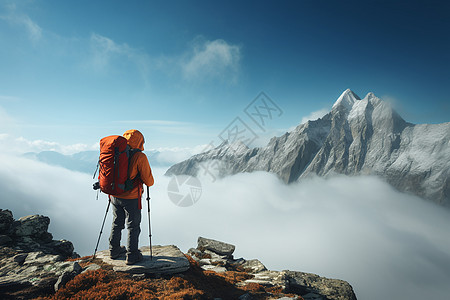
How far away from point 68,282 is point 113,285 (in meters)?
1.53

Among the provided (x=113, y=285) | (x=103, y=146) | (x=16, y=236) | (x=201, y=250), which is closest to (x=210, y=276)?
(x=113, y=285)

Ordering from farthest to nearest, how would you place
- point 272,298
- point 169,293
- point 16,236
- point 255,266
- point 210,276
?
point 255,266, point 16,236, point 210,276, point 272,298, point 169,293

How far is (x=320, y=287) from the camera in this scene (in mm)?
13398

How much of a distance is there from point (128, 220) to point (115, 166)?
101 inches

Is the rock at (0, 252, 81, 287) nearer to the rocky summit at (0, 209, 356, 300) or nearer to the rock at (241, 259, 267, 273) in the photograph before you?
the rocky summit at (0, 209, 356, 300)

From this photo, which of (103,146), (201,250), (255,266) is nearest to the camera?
(103,146)

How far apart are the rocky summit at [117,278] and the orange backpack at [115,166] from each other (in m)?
3.38

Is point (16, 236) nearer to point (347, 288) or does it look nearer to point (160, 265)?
point (160, 265)

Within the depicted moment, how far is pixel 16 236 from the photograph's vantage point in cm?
1458

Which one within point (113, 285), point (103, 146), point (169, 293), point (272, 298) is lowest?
point (272, 298)

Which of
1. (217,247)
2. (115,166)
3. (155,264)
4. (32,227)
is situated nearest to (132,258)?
(155,264)

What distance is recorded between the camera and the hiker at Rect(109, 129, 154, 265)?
8953 millimetres

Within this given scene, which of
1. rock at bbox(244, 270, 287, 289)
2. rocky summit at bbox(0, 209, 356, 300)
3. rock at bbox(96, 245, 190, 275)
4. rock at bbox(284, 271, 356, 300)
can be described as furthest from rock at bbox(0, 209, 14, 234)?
rock at bbox(284, 271, 356, 300)

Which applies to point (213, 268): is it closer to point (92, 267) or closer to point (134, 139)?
point (92, 267)
